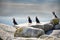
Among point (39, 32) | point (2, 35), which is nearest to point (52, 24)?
point (39, 32)

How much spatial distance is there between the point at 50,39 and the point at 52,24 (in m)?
5.19

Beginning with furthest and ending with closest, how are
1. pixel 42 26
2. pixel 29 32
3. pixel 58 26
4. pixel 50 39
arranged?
pixel 58 26, pixel 42 26, pixel 29 32, pixel 50 39

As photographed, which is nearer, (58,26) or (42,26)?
(42,26)

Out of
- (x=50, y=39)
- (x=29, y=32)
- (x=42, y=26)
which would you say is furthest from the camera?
(x=42, y=26)

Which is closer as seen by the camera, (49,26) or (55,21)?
(49,26)

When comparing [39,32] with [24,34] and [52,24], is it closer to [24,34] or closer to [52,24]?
[24,34]

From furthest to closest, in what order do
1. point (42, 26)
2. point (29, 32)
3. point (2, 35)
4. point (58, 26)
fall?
1. point (58, 26)
2. point (42, 26)
3. point (29, 32)
4. point (2, 35)

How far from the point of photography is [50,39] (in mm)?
8453

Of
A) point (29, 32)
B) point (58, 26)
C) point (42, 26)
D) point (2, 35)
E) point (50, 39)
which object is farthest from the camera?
point (58, 26)

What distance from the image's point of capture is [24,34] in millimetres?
10102

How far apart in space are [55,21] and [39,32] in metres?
4.18

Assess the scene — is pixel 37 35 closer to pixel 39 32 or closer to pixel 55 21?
pixel 39 32

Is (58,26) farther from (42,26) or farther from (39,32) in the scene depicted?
(39,32)

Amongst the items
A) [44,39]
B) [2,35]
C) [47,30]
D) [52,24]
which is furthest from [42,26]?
[2,35]
